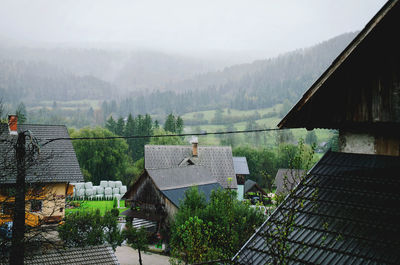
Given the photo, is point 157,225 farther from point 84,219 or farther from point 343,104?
point 343,104

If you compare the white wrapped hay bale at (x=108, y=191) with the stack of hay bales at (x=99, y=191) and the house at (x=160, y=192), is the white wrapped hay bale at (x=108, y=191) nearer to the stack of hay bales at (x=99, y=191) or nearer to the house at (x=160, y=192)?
the stack of hay bales at (x=99, y=191)

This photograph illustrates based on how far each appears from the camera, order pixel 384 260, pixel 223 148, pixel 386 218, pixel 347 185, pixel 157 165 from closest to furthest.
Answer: pixel 384 260
pixel 386 218
pixel 347 185
pixel 157 165
pixel 223 148

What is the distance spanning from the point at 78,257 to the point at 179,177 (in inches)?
Result: 694

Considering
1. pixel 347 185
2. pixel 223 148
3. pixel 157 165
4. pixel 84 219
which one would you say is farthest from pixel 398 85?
pixel 223 148

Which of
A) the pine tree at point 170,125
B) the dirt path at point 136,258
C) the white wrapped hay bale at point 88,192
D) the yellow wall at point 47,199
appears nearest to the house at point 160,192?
the dirt path at point 136,258

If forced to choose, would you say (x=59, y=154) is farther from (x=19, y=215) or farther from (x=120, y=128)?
(x=120, y=128)

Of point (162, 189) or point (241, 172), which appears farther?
point (241, 172)

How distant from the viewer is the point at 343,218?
5660mm

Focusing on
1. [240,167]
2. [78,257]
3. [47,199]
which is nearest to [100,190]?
[240,167]

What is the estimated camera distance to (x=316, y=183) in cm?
654

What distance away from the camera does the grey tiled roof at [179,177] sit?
29869 mm

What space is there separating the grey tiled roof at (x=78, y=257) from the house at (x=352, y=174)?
10.3 metres

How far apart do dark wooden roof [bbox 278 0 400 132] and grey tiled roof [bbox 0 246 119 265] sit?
11045 mm

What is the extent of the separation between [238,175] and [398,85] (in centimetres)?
5118
